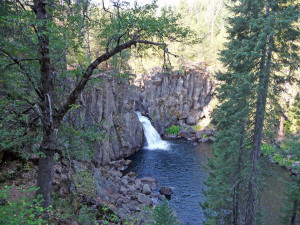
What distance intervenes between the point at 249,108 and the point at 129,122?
2232 centimetres

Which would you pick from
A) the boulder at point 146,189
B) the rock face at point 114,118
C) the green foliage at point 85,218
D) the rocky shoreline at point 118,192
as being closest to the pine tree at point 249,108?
the rocky shoreline at point 118,192

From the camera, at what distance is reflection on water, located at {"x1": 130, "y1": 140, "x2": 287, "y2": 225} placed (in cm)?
1731

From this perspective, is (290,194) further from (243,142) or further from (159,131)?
(159,131)

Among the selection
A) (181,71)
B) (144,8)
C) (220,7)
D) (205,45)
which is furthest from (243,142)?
(220,7)

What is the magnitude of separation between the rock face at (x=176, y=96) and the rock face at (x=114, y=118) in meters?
12.8

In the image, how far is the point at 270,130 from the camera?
10812mm

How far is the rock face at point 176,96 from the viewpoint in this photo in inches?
1791

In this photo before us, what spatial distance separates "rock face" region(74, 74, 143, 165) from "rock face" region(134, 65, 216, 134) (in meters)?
12.8

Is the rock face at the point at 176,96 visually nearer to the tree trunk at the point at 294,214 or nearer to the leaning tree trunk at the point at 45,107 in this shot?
→ the tree trunk at the point at 294,214

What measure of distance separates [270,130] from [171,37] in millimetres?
8581

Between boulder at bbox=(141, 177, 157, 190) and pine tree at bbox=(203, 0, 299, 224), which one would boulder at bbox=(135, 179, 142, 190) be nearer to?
boulder at bbox=(141, 177, 157, 190)

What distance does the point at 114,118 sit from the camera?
28016 millimetres

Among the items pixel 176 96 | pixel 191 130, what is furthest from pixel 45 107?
pixel 176 96

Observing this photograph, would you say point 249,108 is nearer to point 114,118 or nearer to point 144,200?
point 144,200
